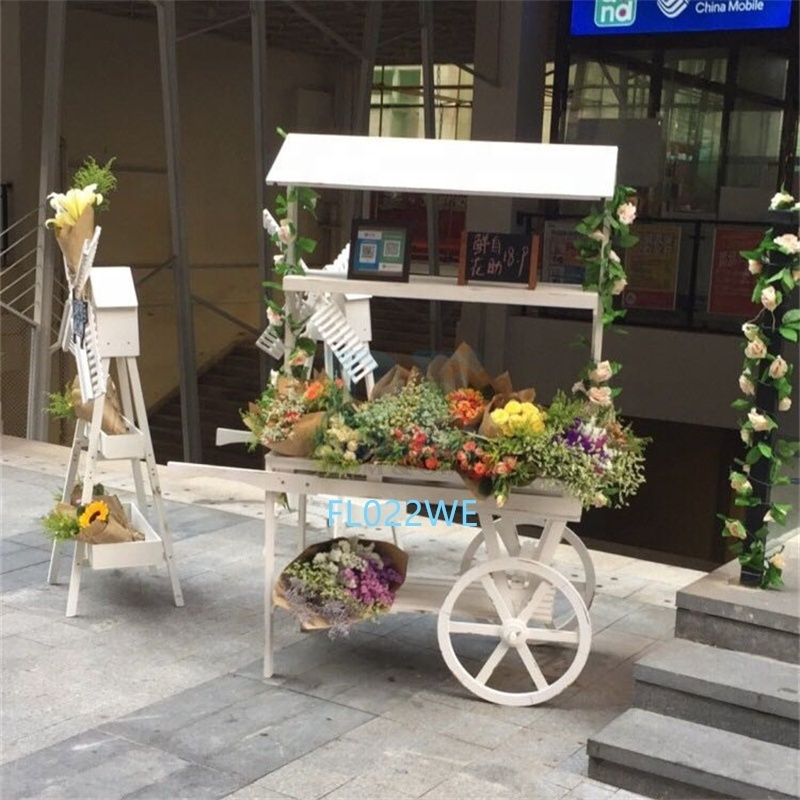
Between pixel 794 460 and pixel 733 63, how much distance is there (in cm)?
787

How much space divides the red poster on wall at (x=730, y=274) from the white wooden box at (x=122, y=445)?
21.9 feet

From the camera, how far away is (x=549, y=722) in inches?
155

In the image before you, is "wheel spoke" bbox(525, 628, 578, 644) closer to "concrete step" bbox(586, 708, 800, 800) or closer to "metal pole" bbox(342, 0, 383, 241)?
"concrete step" bbox(586, 708, 800, 800)

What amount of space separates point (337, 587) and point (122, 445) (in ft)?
4.24

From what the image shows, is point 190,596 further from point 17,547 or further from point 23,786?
point 23,786

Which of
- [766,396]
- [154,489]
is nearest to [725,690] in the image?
[766,396]

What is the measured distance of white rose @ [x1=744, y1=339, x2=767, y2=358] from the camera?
3975mm

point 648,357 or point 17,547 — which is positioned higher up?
point 648,357

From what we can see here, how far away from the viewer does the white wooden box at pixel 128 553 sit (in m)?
4.75

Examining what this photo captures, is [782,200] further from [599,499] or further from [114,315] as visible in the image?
[114,315]

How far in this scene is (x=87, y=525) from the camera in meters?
4.74

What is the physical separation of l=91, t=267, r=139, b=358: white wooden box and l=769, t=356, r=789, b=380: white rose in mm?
2521

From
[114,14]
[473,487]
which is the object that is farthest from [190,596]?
[114,14]

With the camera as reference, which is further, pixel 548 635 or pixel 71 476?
pixel 71 476
